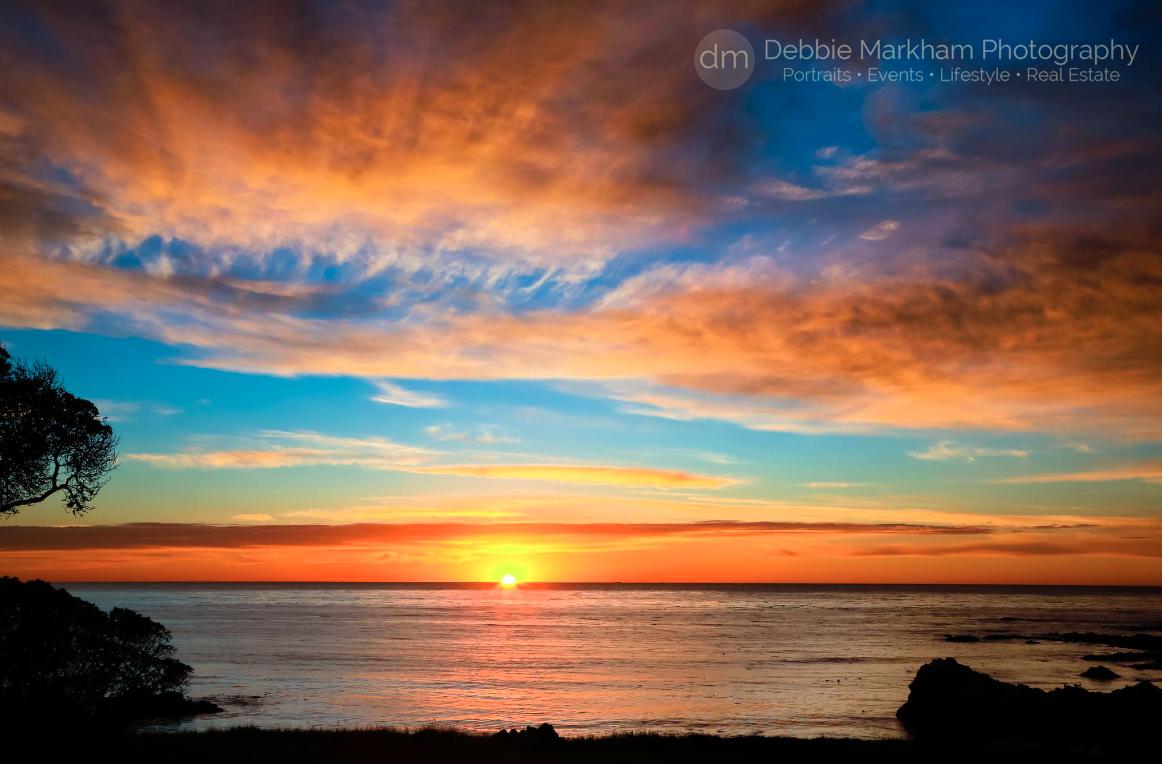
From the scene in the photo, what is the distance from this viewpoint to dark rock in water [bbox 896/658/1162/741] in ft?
107

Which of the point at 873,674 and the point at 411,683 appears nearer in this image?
the point at 411,683

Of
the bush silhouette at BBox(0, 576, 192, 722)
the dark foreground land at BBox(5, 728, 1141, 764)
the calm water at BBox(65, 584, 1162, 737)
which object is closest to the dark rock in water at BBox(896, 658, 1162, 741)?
the calm water at BBox(65, 584, 1162, 737)

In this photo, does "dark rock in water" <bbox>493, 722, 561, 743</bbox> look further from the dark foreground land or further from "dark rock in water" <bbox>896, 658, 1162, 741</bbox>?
"dark rock in water" <bbox>896, 658, 1162, 741</bbox>

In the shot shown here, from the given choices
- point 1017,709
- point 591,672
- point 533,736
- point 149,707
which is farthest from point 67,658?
point 1017,709

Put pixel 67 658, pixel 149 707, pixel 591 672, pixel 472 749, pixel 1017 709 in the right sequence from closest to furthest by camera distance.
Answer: pixel 472 749 → pixel 67 658 → pixel 1017 709 → pixel 149 707 → pixel 591 672

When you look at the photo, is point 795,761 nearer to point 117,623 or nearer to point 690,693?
point 690,693

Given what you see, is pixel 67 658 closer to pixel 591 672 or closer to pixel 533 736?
pixel 533 736

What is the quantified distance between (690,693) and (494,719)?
14.8 meters

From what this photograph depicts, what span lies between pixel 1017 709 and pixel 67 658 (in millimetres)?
42783

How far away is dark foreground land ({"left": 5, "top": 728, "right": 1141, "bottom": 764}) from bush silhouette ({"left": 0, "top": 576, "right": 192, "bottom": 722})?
460cm

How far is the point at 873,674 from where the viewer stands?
5653 centimetres

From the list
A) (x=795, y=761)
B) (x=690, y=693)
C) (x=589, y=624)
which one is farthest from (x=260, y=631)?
(x=795, y=761)

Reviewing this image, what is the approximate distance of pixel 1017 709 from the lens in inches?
1380

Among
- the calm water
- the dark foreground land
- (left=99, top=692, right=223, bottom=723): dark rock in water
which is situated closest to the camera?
the dark foreground land
